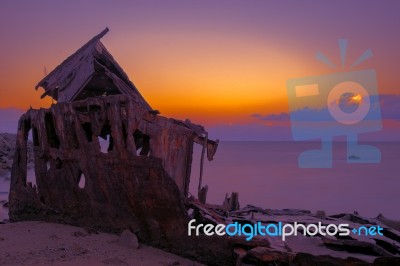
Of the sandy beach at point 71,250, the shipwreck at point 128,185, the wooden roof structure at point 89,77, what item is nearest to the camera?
the shipwreck at point 128,185

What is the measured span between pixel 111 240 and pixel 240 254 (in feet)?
7.67

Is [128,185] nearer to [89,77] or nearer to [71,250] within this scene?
[71,250]

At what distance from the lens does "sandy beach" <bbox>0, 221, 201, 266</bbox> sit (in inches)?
224

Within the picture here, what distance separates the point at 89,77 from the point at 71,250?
3783mm

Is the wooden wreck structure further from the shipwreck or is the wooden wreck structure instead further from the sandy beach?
the sandy beach

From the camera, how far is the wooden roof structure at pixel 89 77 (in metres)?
8.47

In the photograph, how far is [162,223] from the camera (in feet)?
19.9

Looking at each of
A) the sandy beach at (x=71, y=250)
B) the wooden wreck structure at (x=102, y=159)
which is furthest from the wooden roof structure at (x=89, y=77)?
the sandy beach at (x=71, y=250)

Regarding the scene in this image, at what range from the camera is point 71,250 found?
6125 millimetres

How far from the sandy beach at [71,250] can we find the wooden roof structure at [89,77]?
284 cm

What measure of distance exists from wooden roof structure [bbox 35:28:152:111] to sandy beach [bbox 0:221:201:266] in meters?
2.84

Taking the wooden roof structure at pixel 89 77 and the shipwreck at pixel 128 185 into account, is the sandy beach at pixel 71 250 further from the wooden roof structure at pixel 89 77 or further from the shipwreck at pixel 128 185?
the wooden roof structure at pixel 89 77

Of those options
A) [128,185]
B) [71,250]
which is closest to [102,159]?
[128,185]

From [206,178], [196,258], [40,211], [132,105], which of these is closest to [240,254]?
[196,258]
